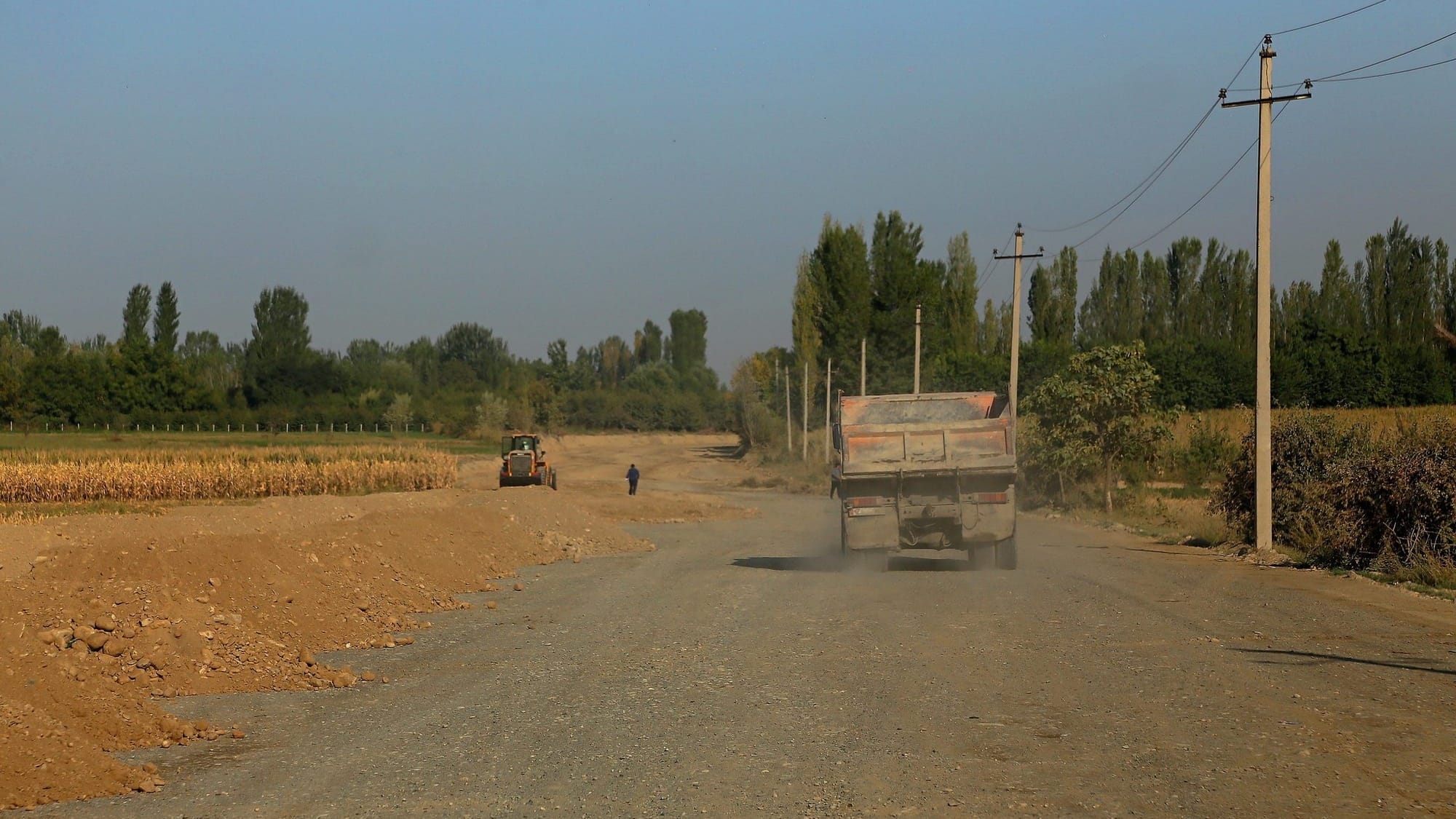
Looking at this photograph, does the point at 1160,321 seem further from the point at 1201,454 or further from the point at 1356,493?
the point at 1356,493

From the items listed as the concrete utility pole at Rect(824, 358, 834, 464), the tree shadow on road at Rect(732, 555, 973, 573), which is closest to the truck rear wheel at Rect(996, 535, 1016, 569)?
the tree shadow on road at Rect(732, 555, 973, 573)

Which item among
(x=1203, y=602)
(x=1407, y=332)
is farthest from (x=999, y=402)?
(x=1407, y=332)

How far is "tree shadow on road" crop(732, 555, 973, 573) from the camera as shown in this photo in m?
21.4

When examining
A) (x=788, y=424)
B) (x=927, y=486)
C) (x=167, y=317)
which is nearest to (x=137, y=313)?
(x=167, y=317)

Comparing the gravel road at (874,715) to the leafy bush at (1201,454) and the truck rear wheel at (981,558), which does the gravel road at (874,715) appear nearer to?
the truck rear wheel at (981,558)

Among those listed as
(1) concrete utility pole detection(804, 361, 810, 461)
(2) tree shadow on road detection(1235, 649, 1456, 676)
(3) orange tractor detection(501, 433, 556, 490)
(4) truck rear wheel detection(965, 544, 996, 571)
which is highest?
(1) concrete utility pole detection(804, 361, 810, 461)

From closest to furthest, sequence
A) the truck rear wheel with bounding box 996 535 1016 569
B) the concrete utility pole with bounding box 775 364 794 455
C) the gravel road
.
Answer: the gravel road
the truck rear wheel with bounding box 996 535 1016 569
the concrete utility pole with bounding box 775 364 794 455

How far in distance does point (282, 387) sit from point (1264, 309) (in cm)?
10292

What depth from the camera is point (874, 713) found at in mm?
9258

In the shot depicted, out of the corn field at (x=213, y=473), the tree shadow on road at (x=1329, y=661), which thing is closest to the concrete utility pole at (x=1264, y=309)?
the tree shadow on road at (x=1329, y=661)

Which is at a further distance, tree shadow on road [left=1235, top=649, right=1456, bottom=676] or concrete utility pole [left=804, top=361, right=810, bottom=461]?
concrete utility pole [left=804, top=361, right=810, bottom=461]

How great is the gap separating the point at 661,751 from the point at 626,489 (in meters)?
45.2

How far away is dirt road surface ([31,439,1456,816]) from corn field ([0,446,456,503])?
110ft

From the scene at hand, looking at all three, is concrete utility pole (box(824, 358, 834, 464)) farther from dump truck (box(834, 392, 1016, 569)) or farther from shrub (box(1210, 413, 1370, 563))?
dump truck (box(834, 392, 1016, 569))
